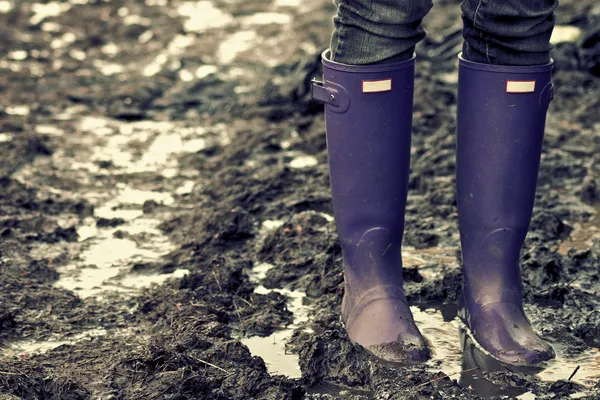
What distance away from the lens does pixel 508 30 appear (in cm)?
208

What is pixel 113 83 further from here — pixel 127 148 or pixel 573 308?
pixel 573 308

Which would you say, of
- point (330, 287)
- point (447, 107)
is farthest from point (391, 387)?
point (447, 107)

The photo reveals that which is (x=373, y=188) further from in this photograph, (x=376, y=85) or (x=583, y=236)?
(x=583, y=236)

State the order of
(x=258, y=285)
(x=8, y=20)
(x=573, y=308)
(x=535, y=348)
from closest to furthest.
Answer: (x=535, y=348), (x=573, y=308), (x=258, y=285), (x=8, y=20)

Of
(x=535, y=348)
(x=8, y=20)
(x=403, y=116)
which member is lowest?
(x=8, y=20)

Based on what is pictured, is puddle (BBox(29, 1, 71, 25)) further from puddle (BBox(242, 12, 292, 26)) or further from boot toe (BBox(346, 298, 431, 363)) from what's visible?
boot toe (BBox(346, 298, 431, 363))

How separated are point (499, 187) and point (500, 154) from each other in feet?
0.26

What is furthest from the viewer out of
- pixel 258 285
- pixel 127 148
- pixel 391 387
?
pixel 127 148

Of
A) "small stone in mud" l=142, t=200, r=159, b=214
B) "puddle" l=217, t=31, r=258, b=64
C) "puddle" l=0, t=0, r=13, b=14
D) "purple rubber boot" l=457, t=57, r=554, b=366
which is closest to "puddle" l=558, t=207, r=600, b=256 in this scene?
"purple rubber boot" l=457, t=57, r=554, b=366

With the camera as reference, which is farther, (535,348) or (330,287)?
(330,287)

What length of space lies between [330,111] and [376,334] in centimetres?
53

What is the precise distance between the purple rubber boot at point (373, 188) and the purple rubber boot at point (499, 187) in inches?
5.8

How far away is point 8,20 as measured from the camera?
6.16 metres

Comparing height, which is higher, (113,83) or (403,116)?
(403,116)
